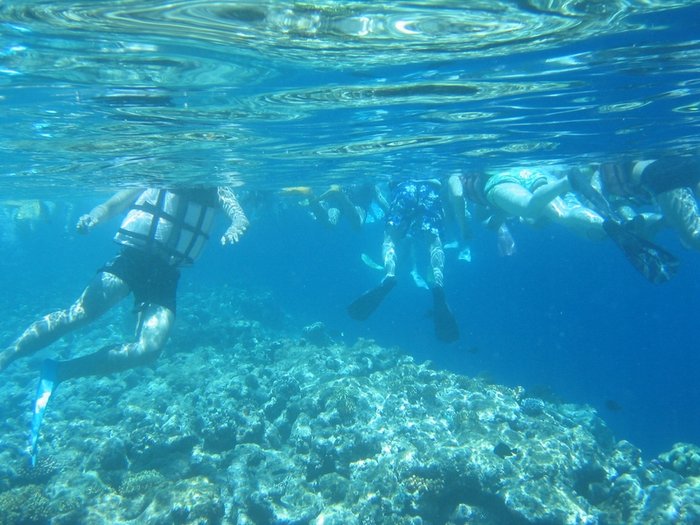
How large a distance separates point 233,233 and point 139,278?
2.32m

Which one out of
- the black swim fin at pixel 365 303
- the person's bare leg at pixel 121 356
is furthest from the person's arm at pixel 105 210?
the black swim fin at pixel 365 303

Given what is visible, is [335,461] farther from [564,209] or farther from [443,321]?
[564,209]

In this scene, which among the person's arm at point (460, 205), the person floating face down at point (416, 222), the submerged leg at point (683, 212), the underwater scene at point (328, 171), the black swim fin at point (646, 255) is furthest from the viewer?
the person's arm at point (460, 205)

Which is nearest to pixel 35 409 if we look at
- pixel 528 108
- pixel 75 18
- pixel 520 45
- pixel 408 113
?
pixel 75 18

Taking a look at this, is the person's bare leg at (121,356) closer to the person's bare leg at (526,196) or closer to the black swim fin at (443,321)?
the black swim fin at (443,321)

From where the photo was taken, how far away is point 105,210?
9.60 meters

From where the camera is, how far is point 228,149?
1207 cm

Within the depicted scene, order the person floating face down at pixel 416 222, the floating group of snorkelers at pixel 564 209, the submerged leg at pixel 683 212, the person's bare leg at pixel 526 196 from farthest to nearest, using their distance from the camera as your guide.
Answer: the person floating face down at pixel 416 222, the submerged leg at pixel 683 212, the person's bare leg at pixel 526 196, the floating group of snorkelers at pixel 564 209

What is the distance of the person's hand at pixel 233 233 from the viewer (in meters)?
8.38

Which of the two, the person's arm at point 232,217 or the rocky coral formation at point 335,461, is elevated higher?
the person's arm at point 232,217

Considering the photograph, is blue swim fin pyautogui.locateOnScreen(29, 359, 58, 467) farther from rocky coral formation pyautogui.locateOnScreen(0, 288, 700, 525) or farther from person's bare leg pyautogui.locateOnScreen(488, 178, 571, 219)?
person's bare leg pyautogui.locateOnScreen(488, 178, 571, 219)

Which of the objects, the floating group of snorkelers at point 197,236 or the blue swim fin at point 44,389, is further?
the floating group of snorkelers at point 197,236

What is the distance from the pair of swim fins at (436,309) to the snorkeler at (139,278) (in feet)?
15.3

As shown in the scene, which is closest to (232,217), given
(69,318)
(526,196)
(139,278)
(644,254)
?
(139,278)
